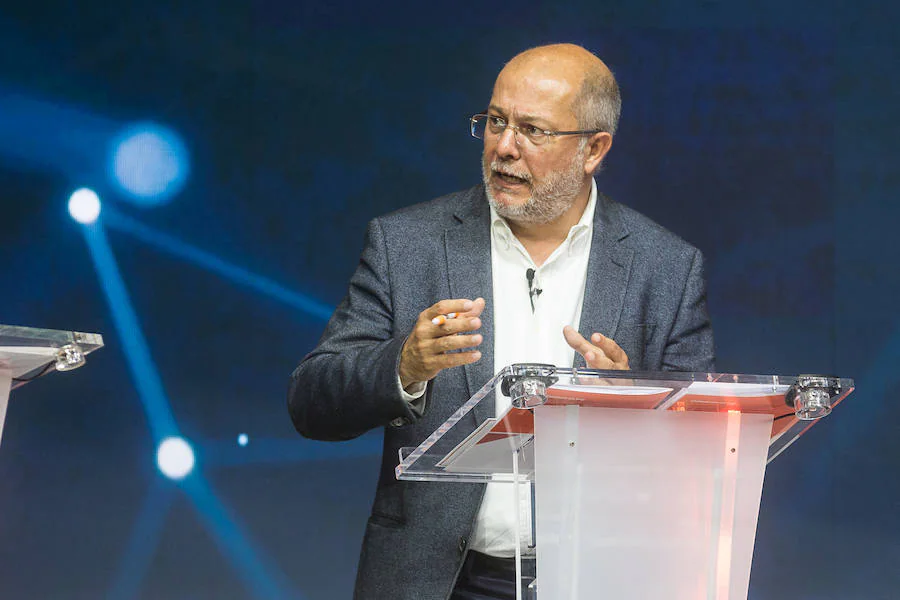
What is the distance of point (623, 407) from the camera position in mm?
1432

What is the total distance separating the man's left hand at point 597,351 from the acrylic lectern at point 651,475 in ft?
0.63

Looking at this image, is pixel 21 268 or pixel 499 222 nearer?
pixel 499 222

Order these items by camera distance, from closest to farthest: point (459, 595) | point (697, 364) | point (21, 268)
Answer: point (459, 595) < point (697, 364) < point (21, 268)

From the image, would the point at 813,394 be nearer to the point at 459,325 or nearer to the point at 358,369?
the point at 459,325

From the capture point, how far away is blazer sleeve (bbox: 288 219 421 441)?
193 cm

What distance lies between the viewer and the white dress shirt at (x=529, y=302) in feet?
7.33

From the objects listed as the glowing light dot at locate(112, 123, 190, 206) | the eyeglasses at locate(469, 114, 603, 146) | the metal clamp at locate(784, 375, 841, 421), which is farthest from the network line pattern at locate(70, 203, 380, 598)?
the metal clamp at locate(784, 375, 841, 421)

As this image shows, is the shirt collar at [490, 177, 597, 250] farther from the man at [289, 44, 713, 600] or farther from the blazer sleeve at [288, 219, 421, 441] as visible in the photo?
the blazer sleeve at [288, 219, 421, 441]

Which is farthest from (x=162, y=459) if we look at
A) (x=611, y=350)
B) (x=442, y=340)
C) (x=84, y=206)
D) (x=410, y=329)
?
(x=611, y=350)

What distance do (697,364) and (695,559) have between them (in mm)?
900

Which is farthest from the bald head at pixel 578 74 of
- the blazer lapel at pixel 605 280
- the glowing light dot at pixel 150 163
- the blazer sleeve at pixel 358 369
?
the glowing light dot at pixel 150 163

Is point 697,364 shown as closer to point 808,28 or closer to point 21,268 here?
point 808,28

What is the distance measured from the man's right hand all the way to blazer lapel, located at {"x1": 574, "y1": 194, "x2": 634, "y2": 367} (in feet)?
1.62

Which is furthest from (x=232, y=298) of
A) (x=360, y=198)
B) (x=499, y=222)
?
(x=499, y=222)
